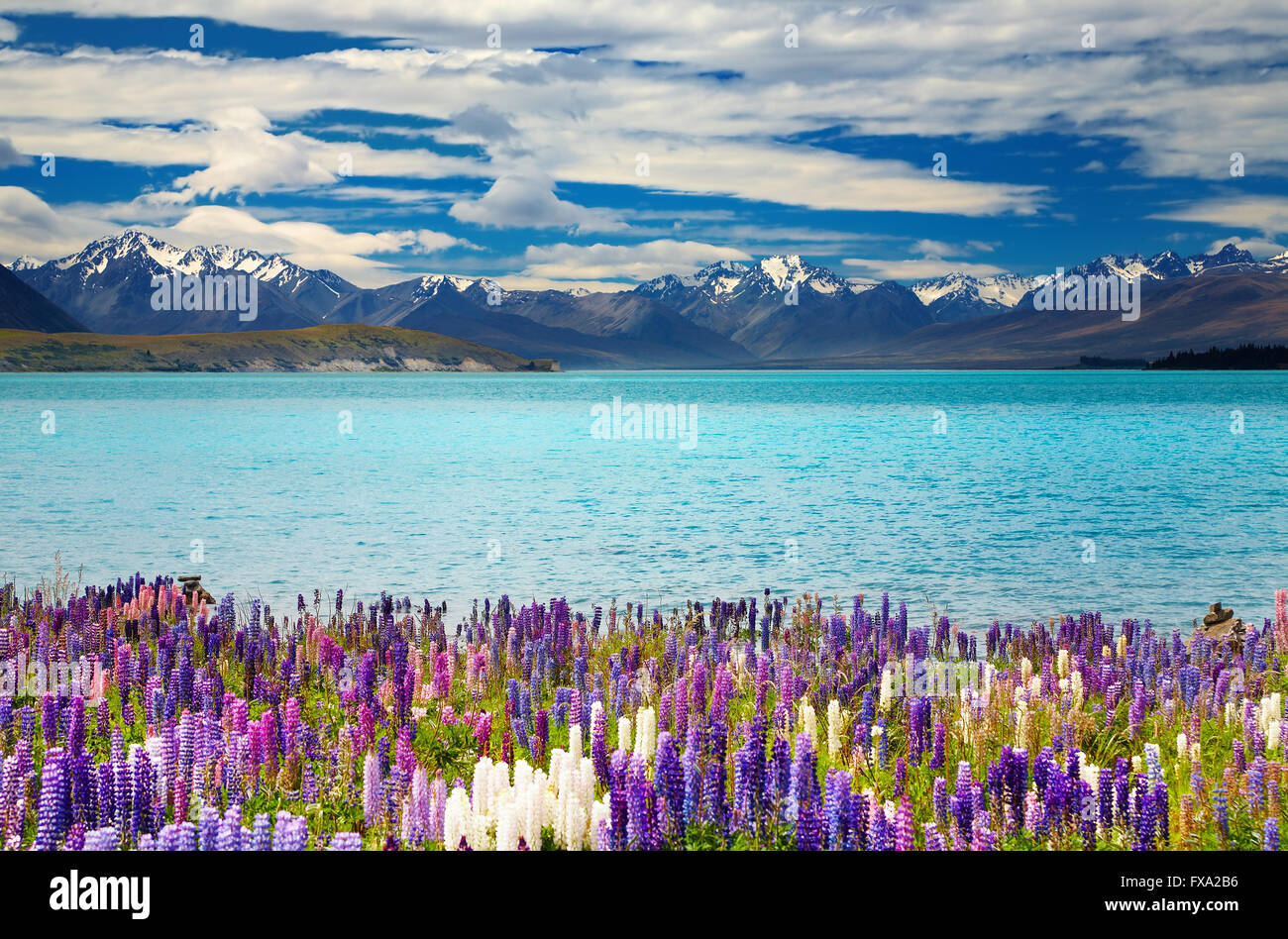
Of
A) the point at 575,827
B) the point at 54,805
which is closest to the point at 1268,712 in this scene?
the point at 575,827

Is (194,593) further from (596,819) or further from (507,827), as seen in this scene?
(596,819)

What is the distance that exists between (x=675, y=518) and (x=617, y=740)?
1086 inches

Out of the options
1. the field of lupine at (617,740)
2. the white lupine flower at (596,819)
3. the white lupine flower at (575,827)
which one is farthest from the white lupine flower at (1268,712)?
the white lupine flower at (575,827)

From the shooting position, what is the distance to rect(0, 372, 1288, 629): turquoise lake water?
25.0 m

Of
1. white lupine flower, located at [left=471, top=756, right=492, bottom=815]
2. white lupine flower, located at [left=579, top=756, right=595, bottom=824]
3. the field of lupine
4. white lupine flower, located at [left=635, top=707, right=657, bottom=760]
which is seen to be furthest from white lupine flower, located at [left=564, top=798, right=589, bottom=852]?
white lupine flower, located at [left=635, top=707, right=657, bottom=760]

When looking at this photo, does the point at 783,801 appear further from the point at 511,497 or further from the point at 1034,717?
the point at 511,497

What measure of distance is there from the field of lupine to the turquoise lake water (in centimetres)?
786

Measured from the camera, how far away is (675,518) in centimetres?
3728

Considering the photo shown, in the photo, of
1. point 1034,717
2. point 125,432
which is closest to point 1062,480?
point 1034,717

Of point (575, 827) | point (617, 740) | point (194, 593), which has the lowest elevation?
point (617, 740)

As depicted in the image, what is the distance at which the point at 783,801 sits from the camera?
6812 millimetres

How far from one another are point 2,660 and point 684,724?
8985 mm

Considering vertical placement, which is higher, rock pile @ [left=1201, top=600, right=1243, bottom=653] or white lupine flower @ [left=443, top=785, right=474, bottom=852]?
white lupine flower @ [left=443, top=785, right=474, bottom=852]

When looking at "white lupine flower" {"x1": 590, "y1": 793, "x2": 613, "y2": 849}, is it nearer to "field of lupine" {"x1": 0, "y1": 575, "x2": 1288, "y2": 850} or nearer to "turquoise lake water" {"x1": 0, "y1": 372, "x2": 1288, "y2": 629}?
"field of lupine" {"x1": 0, "y1": 575, "x2": 1288, "y2": 850}
